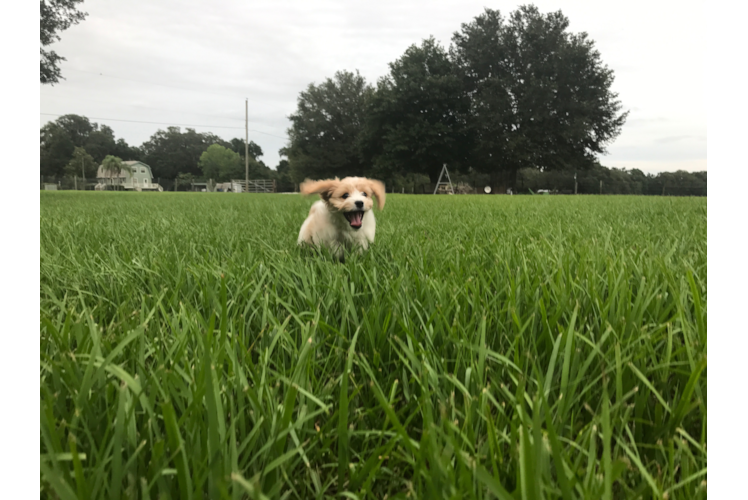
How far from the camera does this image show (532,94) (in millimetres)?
22156

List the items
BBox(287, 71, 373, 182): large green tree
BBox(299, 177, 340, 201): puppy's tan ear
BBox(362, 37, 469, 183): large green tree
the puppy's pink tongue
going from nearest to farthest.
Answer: the puppy's pink tongue
BBox(299, 177, 340, 201): puppy's tan ear
BBox(362, 37, 469, 183): large green tree
BBox(287, 71, 373, 182): large green tree

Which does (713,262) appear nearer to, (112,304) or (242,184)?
(112,304)

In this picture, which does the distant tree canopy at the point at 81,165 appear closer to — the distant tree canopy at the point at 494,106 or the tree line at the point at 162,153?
the tree line at the point at 162,153

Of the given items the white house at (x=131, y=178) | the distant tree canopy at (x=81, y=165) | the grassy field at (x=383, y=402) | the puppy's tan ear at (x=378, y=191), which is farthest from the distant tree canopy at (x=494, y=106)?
the distant tree canopy at (x=81, y=165)

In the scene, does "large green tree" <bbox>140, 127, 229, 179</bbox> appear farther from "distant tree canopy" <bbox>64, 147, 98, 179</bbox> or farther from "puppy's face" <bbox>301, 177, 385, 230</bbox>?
"puppy's face" <bbox>301, 177, 385, 230</bbox>

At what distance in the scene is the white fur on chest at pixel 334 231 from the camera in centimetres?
235

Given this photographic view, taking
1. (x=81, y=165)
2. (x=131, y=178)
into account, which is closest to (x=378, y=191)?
(x=81, y=165)

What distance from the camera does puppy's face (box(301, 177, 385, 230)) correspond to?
2.35m

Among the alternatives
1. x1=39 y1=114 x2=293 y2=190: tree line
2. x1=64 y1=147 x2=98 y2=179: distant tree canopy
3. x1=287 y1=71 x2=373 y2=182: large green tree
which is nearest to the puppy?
x1=287 y1=71 x2=373 y2=182: large green tree

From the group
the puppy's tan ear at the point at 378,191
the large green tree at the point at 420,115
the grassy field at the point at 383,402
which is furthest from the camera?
the large green tree at the point at 420,115

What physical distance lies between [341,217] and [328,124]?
117 ft

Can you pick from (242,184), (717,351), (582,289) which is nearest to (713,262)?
(717,351)

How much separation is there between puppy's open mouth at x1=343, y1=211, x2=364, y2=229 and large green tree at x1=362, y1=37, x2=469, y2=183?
24997 mm

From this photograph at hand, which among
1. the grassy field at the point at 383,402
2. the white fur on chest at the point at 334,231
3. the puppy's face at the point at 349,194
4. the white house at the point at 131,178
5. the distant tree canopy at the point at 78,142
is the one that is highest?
the distant tree canopy at the point at 78,142
